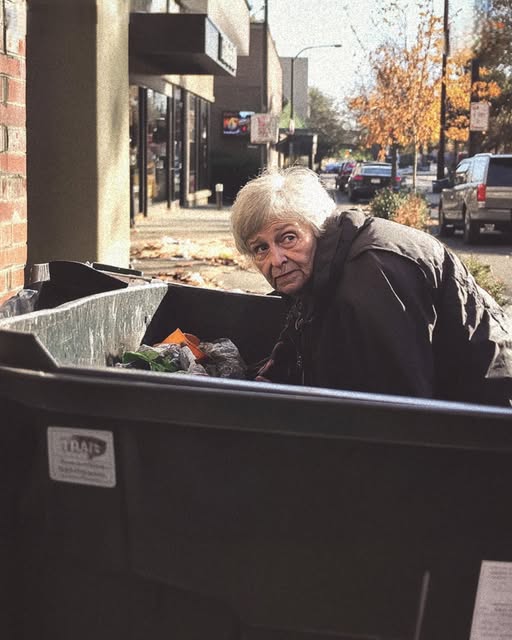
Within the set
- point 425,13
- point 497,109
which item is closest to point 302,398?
point 425,13

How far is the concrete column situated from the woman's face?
520 cm

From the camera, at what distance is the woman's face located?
282cm

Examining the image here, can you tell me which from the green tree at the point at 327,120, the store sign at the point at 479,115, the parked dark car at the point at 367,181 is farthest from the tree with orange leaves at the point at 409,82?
the green tree at the point at 327,120

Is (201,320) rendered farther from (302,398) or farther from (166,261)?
(166,261)

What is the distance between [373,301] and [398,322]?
77 mm

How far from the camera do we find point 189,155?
32188 mm

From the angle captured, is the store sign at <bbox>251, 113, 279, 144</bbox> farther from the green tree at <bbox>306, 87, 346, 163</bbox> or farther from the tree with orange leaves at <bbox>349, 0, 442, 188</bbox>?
the green tree at <bbox>306, 87, 346, 163</bbox>

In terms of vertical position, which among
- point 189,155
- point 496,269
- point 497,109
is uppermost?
point 497,109

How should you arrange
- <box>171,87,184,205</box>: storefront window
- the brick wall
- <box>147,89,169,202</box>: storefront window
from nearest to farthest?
the brick wall < <box>147,89,169,202</box>: storefront window < <box>171,87,184,205</box>: storefront window

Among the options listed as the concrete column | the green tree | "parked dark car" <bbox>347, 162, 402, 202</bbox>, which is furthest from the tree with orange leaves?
the green tree

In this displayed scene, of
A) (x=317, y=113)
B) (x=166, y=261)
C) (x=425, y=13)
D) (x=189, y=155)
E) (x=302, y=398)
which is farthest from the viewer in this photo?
(x=317, y=113)

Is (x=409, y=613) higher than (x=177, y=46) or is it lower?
lower

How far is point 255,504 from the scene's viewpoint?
5.80ft

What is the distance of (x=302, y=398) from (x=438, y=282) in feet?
3.13
